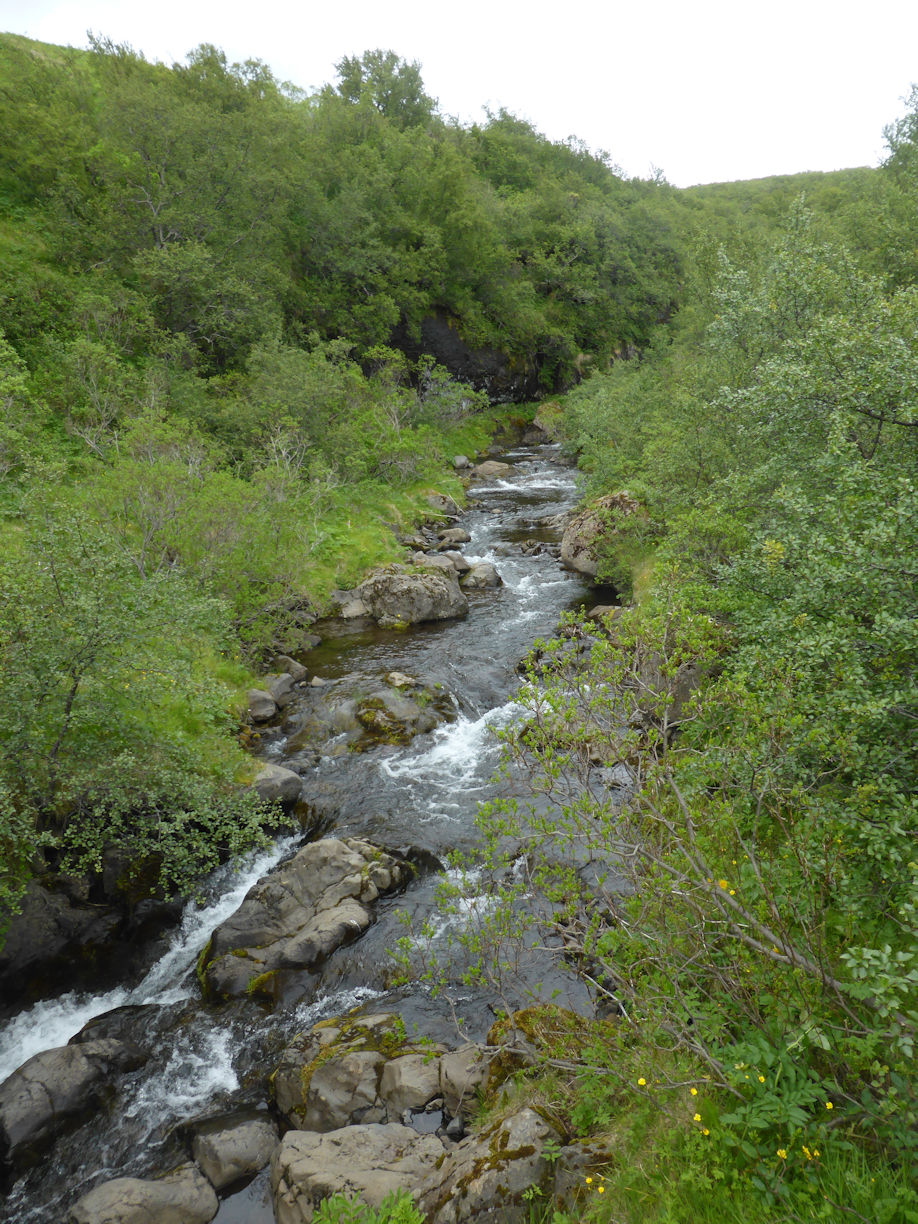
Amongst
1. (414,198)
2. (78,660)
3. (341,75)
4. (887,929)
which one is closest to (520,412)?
(414,198)

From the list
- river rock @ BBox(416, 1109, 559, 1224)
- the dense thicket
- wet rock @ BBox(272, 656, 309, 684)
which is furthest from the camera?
wet rock @ BBox(272, 656, 309, 684)

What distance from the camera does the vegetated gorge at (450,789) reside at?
228 inches

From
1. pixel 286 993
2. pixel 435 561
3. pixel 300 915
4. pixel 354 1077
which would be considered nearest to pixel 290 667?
pixel 435 561

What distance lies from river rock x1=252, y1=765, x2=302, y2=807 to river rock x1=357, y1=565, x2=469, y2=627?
10994mm

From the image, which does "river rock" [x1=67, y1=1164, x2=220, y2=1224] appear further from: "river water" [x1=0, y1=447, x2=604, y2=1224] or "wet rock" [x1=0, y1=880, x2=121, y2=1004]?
"wet rock" [x1=0, y1=880, x2=121, y2=1004]

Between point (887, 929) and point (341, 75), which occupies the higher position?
point (341, 75)

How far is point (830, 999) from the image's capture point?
203 inches

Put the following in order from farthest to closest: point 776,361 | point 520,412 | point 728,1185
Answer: point 520,412
point 776,361
point 728,1185

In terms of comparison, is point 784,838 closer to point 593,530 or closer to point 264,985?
point 264,985

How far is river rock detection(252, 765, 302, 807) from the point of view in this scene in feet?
50.2

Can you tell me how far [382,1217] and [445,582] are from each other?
2285 cm

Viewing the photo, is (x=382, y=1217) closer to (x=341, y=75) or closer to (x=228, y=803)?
(x=228, y=803)

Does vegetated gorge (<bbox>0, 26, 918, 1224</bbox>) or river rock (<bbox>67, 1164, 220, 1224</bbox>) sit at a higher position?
vegetated gorge (<bbox>0, 26, 918, 1224</bbox>)

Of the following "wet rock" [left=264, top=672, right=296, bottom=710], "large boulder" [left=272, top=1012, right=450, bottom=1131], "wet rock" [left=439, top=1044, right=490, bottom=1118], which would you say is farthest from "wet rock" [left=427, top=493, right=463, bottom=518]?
"wet rock" [left=439, top=1044, right=490, bottom=1118]
